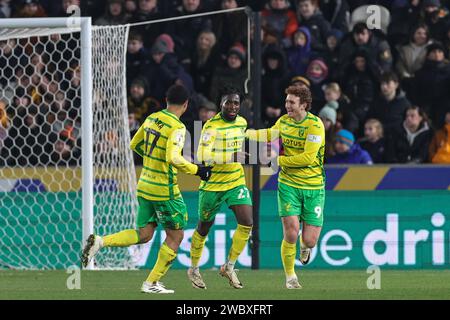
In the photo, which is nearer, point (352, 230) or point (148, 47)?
point (352, 230)

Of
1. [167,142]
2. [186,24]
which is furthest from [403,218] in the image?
[167,142]

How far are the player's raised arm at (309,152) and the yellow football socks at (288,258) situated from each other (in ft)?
2.48

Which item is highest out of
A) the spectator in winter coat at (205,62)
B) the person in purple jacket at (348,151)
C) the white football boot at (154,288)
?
the spectator in winter coat at (205,62)

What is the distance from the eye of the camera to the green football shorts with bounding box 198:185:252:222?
12281 millimetres

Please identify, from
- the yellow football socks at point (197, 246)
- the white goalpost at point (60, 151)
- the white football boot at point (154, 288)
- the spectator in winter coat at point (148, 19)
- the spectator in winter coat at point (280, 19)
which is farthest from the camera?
the spectator in winter coat at point (148, 19)

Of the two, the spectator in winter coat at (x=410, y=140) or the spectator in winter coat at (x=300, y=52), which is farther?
the spectator in winter coat at (x=300, y=52)

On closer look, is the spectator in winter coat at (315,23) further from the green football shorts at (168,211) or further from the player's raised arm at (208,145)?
the green football shorts at (168,211)

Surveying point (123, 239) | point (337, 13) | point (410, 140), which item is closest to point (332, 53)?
point (337, 13)

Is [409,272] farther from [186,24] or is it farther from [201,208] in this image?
[186,24]

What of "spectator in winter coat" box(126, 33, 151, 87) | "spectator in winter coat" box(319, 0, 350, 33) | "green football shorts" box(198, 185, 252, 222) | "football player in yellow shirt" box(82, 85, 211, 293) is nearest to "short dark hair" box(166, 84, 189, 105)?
"football player in yellow shirt" box(82, 85, 211, 293)

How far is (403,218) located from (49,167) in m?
4.25

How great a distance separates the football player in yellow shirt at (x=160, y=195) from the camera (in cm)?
1108

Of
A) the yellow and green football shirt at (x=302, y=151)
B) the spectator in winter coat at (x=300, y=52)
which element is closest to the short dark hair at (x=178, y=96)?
the yellow and green football shirt at (x=302, y=151)

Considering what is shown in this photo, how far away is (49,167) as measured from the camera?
50.4 ft
